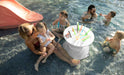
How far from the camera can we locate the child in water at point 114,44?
2.60 metres

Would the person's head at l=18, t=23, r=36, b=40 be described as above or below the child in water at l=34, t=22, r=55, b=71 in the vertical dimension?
above

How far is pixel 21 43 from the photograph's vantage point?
3.22m

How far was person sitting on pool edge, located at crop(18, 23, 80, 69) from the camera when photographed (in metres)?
2.27

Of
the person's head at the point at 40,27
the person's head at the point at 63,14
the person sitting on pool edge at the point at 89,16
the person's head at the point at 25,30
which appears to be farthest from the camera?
the person sitting on pool edge at the point at 89,16

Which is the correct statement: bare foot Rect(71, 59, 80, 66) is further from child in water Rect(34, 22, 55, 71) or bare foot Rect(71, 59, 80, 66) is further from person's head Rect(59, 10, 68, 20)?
person's head Rect(59, 10, 68, 20)

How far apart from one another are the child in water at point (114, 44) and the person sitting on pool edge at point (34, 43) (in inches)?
39.1

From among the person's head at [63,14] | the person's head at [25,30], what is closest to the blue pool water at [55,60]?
the person's head at [25,30]

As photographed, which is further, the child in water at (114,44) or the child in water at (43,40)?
the child in water at (114,44)

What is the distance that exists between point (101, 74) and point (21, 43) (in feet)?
7.80

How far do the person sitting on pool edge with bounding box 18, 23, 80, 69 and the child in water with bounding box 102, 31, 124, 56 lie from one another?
993 millimetres

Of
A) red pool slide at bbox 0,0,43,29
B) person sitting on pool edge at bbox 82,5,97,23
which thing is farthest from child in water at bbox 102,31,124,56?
red pool slide at bbox 0,0,43,29

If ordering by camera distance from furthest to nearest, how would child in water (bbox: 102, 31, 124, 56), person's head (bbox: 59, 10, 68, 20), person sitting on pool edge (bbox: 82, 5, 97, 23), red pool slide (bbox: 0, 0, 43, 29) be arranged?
person sitting on pool edge (bbox: 82, 5, 97, 23), red pool slide (bbox: 0, 0, 43, 29), person's head (bbox: 59, 10, 68, 20), child in water (bbox: 102, 31, 124, 56)

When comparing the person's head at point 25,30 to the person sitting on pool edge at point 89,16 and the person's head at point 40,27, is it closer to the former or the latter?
the person's head at point 40,27

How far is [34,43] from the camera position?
2.63 meters
